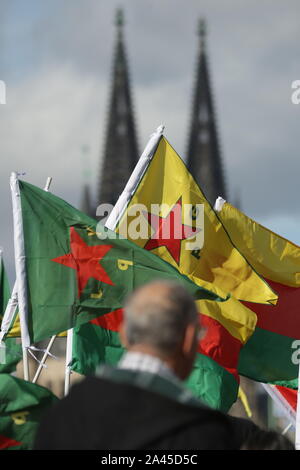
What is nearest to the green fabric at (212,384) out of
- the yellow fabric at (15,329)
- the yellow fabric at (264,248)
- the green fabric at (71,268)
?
the green fabric at (71,268)

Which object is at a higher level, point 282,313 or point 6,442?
point 282,313

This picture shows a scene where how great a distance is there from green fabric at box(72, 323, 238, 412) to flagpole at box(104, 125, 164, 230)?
5.34 feet

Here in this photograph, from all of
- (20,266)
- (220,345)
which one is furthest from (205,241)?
(20,266)

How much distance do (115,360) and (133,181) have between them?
8.12 feet

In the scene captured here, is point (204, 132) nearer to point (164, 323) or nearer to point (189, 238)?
point (189, 238)

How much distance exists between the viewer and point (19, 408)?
8.62 meters

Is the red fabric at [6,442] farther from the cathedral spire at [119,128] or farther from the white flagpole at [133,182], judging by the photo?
the cathedral spire at [119,128]

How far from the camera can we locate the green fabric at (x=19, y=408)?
8438 millimetres

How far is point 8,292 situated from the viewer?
16.6 meters

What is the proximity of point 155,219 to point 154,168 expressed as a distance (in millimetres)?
544

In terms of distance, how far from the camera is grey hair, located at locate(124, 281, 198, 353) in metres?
3.92

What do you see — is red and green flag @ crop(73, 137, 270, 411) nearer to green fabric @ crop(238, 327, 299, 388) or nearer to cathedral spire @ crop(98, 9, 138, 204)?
green fabric @ crop(238, 327, 299, 388)
